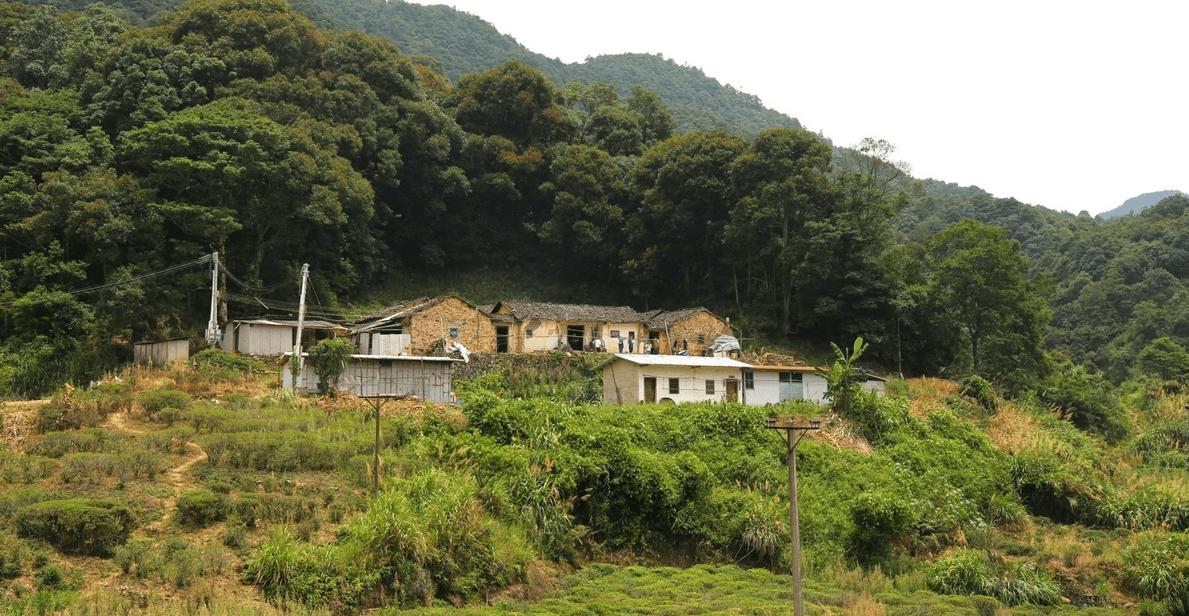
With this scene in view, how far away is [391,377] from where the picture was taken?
28.1m

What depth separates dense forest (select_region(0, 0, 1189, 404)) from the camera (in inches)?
1325

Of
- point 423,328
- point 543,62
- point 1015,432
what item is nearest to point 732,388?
point 1015,432

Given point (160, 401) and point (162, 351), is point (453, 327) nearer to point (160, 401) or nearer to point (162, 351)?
point (162, 351)

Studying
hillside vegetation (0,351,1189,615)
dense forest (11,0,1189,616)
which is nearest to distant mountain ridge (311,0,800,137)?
dense forest (11,0,1189,616)

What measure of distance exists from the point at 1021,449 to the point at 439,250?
3180cm

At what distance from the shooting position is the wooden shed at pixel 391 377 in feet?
89.5

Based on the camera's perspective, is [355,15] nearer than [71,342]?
No

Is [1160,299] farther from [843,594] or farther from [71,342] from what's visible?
[71,342]

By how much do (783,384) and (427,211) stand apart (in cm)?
2383

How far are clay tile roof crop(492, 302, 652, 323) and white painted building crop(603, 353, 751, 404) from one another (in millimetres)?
6060

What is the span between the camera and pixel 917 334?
4284 centimetres

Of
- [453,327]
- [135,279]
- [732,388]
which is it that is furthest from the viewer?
[453,327]

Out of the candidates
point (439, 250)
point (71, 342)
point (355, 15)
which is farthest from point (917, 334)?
point (355, 15)

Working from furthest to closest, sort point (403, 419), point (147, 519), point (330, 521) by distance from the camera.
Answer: point (403, 419)
point (330, 521)
point (147, 519)
